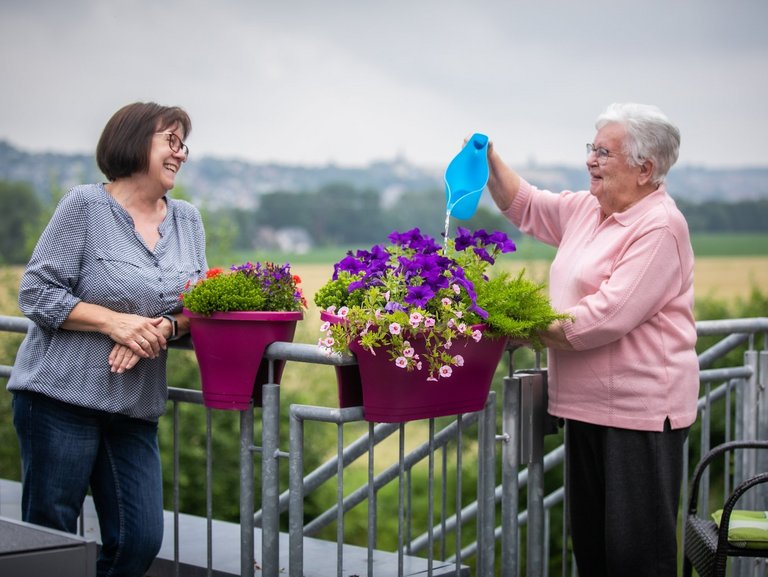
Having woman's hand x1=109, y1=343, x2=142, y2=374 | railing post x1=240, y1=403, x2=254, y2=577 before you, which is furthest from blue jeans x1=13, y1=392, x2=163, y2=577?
railing post x1=240, y1=403, x2=254, y2=577

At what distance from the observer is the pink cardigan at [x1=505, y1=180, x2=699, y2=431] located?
2395 mm

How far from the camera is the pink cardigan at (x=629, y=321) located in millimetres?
2395

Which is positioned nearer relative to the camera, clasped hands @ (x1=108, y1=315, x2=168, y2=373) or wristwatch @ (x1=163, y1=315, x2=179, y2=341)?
clasped hands @ (x1=108, y1=315, x2=168, y2=373)

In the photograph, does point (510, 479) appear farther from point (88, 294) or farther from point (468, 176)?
point (88, 294)

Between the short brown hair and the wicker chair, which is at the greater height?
the short brown hair

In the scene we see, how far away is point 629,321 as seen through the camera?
239 cm

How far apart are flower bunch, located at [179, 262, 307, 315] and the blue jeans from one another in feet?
1.36

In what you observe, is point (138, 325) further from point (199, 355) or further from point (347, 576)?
point (347, 576)

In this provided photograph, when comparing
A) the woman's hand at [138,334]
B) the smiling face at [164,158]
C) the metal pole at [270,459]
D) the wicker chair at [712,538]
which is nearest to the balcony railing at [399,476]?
the metal pole at [270,459]

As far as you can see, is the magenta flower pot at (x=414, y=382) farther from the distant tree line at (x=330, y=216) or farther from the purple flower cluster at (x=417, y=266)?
the distant tree line at (x=330, y=216)

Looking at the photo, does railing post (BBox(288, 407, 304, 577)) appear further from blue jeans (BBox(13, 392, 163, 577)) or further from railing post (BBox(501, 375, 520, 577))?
railing post (BBox(501, 375, 520, 577))

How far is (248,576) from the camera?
2500mm

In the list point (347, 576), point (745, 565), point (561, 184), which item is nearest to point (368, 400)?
point (347, 576)

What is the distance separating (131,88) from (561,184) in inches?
336
